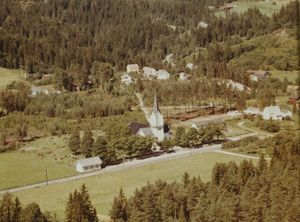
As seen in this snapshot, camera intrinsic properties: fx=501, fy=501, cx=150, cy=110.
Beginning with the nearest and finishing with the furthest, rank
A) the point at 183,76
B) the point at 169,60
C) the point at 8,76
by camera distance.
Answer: the point at 8,76
the point at 183,76
the point at 169,60

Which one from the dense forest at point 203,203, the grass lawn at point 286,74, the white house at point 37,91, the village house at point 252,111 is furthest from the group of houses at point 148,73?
the dense forest at point 203,203

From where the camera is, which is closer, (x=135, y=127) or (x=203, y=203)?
(x=203, y=203)

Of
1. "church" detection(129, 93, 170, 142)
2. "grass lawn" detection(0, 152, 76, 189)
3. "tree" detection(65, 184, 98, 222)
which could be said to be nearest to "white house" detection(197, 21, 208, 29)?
"church" detection(129, 93, 170, 142)

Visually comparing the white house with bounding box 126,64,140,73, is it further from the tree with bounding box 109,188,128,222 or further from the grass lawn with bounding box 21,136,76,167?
the tree with bounding box 109,188,128,222

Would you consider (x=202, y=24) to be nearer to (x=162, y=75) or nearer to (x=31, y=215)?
(x=162, y=75)

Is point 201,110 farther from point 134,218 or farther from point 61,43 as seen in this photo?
point 61,43

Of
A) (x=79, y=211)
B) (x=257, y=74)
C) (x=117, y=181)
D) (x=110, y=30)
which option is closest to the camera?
(x=79, y=211)

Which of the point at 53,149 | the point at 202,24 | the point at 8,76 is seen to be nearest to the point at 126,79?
the point at 8,76
